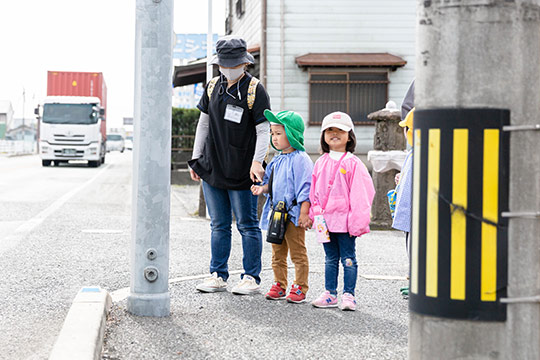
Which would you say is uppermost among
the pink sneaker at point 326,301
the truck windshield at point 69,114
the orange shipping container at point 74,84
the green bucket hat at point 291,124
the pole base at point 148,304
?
the orange shipping container at point 74,84

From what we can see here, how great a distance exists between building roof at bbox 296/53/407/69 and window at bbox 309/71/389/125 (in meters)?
0.35

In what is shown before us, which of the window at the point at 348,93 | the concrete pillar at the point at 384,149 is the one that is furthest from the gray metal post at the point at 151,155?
the window at the point at 348,93

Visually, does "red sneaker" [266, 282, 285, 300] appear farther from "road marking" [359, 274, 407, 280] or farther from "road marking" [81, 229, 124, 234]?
"road marking" [81, 229, 124, 234]

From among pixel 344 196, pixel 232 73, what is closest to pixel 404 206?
pixel 344 196

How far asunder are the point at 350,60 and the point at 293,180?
13.6 metres

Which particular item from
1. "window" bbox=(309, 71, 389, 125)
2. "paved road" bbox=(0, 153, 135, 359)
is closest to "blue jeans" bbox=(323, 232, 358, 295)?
"paved road" bbox=(0, 153, 135, 359)

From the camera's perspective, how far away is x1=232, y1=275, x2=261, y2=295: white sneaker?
5074 millimetres

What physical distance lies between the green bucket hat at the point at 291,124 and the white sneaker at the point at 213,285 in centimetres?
106

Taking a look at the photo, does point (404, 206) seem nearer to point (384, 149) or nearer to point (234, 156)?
point (234, 156)

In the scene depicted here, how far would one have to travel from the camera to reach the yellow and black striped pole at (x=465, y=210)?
224cm

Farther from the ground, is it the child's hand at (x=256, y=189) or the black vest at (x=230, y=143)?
the black vest at (x=230, y=143)

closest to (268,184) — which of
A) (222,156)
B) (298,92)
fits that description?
(222,156)

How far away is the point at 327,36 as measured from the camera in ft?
60.4

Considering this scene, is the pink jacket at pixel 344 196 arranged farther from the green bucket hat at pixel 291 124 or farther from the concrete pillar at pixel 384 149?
the concrete pillar at pixel 384 149
